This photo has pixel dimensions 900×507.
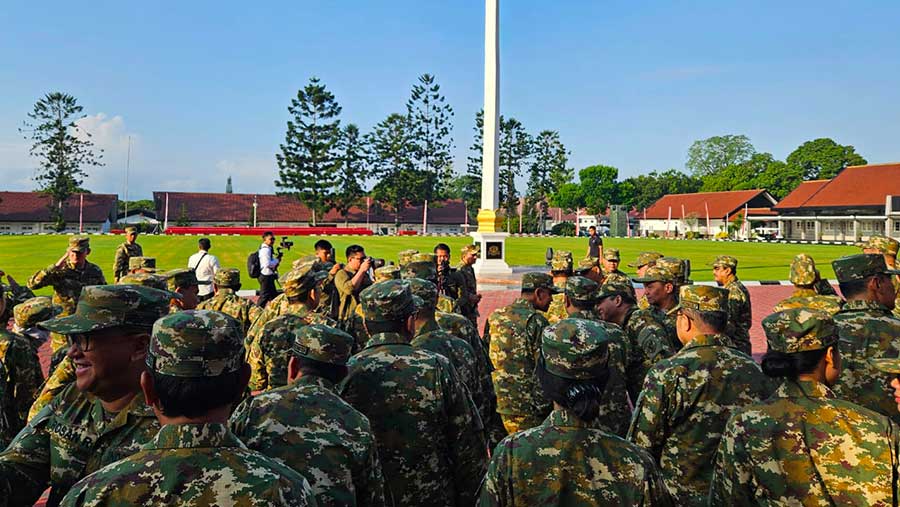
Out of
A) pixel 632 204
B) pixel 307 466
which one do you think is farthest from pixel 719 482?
pixel 632 204

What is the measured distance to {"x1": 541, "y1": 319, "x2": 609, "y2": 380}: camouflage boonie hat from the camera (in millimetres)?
2447

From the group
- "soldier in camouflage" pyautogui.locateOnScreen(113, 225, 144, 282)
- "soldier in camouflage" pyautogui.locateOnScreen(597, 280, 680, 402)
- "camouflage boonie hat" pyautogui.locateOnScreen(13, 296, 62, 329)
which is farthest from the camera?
"soldier in camouflage" pyautogui.locateOnScreen(113, 225, 144, 282)

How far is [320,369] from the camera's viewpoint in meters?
2.79

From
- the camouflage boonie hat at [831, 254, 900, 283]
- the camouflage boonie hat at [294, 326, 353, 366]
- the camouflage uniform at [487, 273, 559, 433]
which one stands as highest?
the camouflage boonie hat at [831, 254, 900, 283]

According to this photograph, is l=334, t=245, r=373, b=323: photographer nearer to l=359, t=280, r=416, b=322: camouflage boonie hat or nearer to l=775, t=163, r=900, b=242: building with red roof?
l=359, t=280, r=416, b=322: camouflage boonie hat

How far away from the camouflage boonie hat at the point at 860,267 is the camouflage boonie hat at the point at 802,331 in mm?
2089

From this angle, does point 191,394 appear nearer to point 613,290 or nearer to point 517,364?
point 517,364

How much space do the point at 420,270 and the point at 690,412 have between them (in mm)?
3257

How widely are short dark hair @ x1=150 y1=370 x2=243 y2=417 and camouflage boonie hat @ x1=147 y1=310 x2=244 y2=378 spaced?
0.7 inches

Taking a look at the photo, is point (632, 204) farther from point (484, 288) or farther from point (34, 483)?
point (34, 483)

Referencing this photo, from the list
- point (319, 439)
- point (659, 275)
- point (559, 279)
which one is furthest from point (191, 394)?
point (559, 279)

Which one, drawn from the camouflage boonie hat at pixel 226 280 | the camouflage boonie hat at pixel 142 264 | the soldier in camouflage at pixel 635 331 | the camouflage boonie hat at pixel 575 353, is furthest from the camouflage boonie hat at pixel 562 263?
the camouflage boonie hat at pixel 142 264

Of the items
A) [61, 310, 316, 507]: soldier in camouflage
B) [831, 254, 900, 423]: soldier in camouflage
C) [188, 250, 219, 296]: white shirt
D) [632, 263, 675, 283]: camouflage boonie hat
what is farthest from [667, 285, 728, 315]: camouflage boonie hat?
[188, 250, 219, 296]: white shirt

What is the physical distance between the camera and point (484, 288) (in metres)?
20.2
